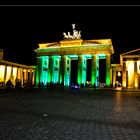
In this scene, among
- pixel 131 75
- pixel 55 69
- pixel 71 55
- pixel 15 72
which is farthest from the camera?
pixel 55 69

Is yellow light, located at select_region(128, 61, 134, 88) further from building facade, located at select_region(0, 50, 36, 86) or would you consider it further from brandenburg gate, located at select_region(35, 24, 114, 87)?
building facade, located at select_region(0, 50, 36, 86)

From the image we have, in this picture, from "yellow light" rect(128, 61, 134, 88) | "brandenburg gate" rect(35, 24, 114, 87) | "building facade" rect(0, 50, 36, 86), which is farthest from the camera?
"building facade" rect(0, 50, 36, 86)

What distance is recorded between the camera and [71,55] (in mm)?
66938

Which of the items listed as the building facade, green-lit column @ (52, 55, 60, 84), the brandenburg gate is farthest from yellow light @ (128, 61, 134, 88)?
the building facade

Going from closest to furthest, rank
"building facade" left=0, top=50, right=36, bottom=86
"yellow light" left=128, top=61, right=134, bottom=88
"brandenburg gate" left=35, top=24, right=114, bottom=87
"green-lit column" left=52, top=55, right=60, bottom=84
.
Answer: "yellow light" left=128, top=61, right=134, bottom=88, "brandenburg gate" left=35, top=24, right=114, bottom=87, "building facade" left=0, top=50, right=36, bottom=86, "green-lit column" left=52, top=55, right=60, bottom=84

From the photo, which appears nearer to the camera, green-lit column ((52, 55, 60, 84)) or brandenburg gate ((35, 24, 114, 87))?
brandenburg gate ((35, 24, 114, 87))

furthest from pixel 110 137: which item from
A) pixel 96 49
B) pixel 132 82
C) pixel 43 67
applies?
pixel 43 67

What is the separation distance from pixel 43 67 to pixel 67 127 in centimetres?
6620

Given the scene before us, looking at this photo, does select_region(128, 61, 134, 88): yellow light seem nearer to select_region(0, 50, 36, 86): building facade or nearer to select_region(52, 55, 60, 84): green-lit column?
select_region(52, 55, 60, 84): green-lit column

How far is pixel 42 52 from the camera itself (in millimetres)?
71500

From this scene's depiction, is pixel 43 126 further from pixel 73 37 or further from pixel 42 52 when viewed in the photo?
pixel 42 52

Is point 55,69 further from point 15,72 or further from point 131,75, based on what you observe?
point 131,75

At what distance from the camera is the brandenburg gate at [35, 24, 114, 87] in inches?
2438

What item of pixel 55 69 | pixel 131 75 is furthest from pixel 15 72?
pixel 131 75
